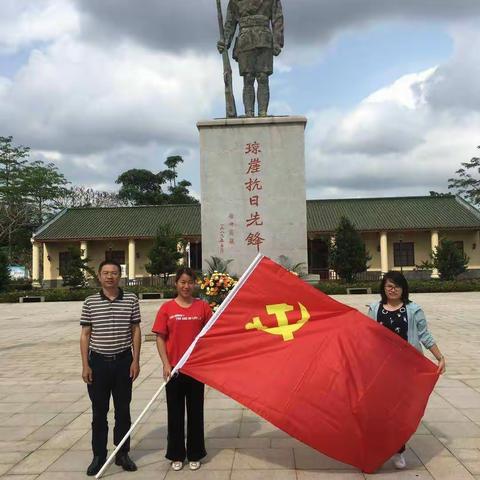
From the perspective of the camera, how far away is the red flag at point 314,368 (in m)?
3.31

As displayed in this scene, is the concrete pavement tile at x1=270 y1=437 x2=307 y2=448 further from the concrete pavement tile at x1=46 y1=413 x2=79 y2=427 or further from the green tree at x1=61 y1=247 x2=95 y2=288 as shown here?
the green tree at x1=61 y1=247 x2=95 y2=288

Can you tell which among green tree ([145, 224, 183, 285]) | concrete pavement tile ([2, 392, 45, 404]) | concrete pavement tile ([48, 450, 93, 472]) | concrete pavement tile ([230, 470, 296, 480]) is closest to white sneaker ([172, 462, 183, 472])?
concrete pavement tile ([230, 470, 296, 480])

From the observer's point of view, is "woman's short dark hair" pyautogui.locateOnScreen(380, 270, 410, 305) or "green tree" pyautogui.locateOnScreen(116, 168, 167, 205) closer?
"woman's short dark hair" pyautogui.locateOnScreen(380, 270, 410, 305)

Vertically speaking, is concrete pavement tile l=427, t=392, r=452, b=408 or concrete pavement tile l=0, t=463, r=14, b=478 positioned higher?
concrete pavement tile l=0, t=463, r=14, b=478

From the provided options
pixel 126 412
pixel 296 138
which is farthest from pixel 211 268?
pixel 126 412

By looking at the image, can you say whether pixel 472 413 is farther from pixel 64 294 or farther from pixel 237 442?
pixel 64 294

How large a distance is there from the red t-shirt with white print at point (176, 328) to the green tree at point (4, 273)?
25385 mm

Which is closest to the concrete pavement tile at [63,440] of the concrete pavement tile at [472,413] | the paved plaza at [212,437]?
the paved plaza at [212,437]

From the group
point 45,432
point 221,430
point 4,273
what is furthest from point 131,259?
point 221,430

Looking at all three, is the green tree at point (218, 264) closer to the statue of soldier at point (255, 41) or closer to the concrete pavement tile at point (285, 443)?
the statue of soldier at point (255, 41)

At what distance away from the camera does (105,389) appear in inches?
140

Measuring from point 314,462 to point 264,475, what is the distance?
435 millimetres

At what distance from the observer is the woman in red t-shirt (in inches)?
142

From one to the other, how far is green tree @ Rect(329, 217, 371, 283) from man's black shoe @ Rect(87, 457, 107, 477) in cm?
2323
